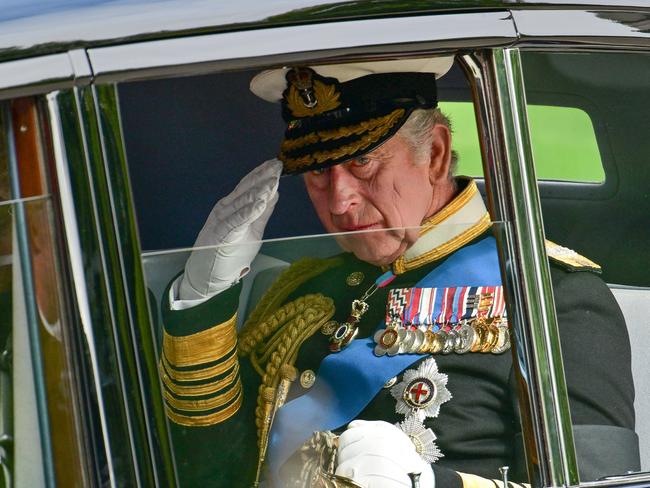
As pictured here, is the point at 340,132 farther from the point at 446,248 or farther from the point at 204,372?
the point at 204,372

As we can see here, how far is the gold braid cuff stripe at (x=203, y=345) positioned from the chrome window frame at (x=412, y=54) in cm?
7

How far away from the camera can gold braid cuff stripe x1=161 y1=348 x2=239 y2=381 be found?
1703 mm

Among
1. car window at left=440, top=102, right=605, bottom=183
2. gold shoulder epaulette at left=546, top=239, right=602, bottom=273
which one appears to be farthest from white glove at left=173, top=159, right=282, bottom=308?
gold shoulder epaulette at left=546, top=239, right=602, bottom=273

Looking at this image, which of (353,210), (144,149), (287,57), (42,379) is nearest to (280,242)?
(287,57)

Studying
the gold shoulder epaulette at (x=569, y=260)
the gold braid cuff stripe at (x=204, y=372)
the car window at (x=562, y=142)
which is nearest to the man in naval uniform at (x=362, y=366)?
the gold braid cuff stripe at (x=204, y=372)

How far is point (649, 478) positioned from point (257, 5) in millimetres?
875

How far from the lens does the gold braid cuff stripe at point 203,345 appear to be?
1.70 m

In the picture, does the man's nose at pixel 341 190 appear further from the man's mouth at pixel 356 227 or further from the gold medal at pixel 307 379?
the gold medal at pixel 307 379

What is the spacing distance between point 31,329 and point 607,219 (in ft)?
5.97

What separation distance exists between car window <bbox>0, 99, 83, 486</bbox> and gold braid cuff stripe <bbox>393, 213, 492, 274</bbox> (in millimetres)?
462

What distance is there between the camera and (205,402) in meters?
1.72

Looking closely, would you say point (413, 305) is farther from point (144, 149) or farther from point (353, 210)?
point (144, 149)

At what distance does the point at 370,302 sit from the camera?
1767mm

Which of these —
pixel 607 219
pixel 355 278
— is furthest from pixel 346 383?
pixel 607 219
